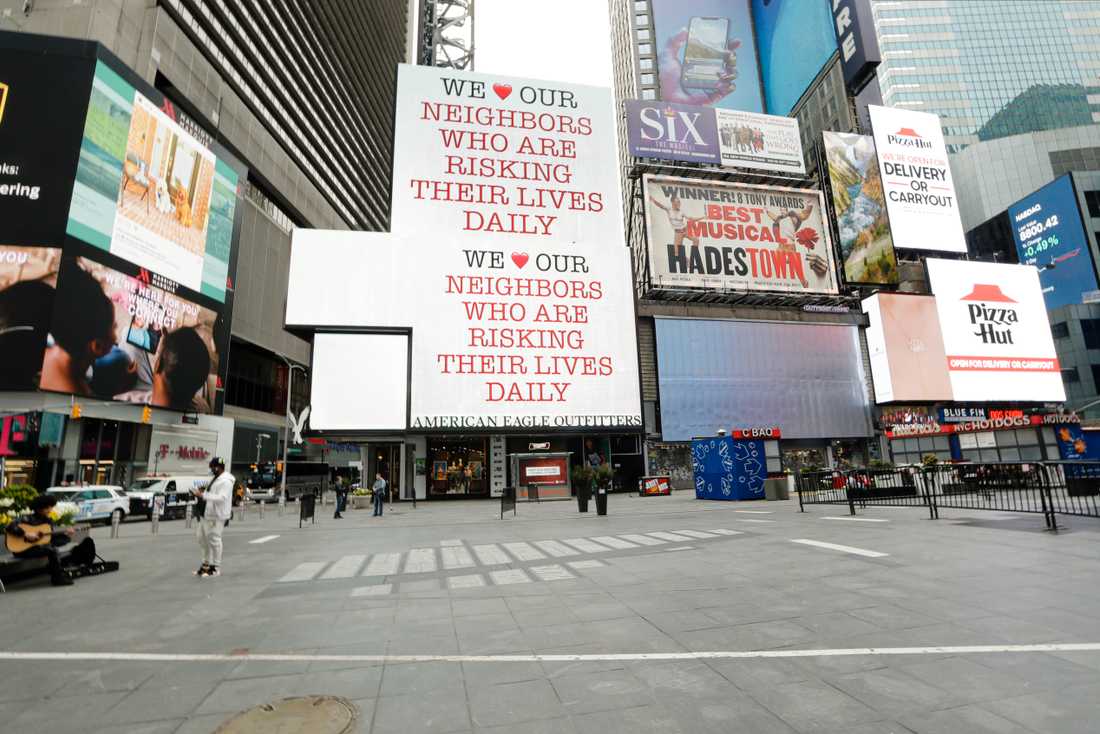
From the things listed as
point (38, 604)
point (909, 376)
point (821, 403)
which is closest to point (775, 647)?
point (38, 604)

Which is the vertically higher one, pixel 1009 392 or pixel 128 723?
pixel 1009 392

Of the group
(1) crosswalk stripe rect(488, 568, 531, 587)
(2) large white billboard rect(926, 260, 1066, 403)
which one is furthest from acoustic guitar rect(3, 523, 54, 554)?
→ (2) large white billboard rect(926, 260, 1066, 403)

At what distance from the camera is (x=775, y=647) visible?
14.7 ft

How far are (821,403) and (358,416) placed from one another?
40340 millimetres

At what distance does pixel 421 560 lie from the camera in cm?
1003

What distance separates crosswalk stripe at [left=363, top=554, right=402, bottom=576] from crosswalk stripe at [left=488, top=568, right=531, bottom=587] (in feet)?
5.89

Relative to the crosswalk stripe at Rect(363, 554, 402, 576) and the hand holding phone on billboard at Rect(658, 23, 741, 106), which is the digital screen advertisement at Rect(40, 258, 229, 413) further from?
the hand holding phone on billboard at Rect(658, 23, 741, 106)

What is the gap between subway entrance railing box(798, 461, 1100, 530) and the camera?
1313cm

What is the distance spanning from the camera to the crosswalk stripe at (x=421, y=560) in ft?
29.6

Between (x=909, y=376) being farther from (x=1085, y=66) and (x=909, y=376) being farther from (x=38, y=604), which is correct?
(x=1085, y=66)

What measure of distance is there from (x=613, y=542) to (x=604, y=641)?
686 cm

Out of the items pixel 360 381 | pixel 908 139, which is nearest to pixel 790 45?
pixel 908 139

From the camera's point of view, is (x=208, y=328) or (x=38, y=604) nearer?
(x=38, y=604)

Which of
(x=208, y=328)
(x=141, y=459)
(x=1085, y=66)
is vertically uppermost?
(x=1085, y=66)
